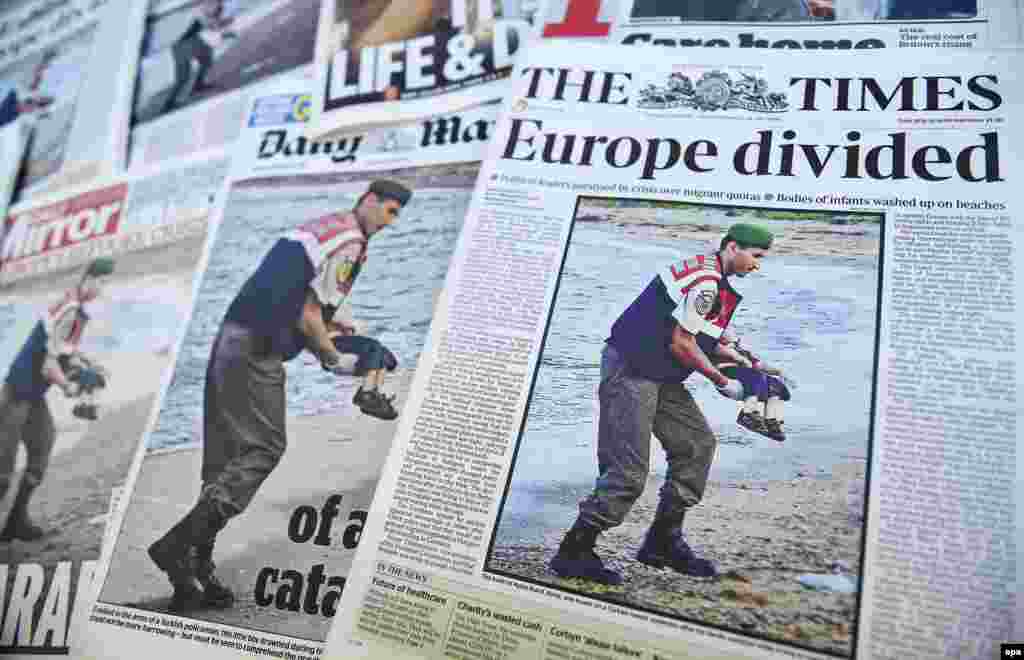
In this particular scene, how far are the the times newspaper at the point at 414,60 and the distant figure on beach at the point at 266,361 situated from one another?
11 centimetres

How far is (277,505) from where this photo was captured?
0.61 m

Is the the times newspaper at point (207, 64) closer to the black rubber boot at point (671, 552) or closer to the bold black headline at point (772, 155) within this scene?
the bold black headline at point (772, 155)

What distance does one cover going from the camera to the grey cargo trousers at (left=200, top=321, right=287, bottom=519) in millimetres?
628

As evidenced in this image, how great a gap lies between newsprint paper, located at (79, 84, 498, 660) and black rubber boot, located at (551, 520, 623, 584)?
18 cm

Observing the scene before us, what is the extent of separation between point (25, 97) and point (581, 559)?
41.2 inches

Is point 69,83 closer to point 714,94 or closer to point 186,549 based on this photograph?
point 186,549

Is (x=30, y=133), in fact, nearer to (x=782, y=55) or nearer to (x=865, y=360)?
(x=782, y=55)

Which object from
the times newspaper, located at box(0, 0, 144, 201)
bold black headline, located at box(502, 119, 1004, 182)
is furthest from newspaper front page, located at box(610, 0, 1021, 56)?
the times newspaper, located at box(0, 0, 144, 201)

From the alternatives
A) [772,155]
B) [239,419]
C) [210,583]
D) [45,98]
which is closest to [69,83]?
[45,98]

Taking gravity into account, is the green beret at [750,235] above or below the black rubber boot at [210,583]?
above

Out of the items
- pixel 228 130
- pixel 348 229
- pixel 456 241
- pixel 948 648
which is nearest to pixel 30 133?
pixel 228 130

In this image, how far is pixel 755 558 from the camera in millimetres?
480

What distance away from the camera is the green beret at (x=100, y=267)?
839mm

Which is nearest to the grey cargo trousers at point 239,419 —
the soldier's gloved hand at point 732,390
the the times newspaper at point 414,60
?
the the times newspaper at point 414,60
